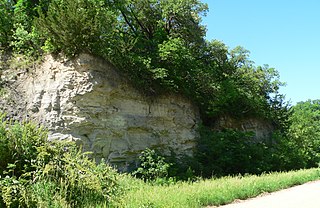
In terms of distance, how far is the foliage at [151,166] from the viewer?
15.5 meters

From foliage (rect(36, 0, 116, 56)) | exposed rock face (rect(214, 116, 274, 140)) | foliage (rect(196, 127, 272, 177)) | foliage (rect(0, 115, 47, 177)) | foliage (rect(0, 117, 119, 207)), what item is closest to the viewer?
foliage (rect(0, 117, 119, 207))

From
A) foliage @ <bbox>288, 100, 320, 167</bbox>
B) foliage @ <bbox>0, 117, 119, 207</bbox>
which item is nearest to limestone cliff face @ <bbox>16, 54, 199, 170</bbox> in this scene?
foliage @ <bbox>0, 117, 119, 207</bbox>

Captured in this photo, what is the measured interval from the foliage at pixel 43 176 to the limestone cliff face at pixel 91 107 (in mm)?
5849

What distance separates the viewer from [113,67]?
55.2 ft

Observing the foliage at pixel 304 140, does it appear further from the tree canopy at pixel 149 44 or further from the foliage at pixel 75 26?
the foliage at pixel 75 26

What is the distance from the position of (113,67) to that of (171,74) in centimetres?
399

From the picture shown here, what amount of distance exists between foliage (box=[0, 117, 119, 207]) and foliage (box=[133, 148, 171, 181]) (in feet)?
20.5

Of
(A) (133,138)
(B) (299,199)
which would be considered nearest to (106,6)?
(A) (133,138)

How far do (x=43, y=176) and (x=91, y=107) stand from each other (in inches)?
301

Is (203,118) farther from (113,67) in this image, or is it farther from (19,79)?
(19,79)

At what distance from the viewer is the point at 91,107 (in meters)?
15.5

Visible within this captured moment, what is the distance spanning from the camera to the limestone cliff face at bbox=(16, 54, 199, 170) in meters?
15.1

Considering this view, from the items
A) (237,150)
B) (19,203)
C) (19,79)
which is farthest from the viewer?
(237,150)

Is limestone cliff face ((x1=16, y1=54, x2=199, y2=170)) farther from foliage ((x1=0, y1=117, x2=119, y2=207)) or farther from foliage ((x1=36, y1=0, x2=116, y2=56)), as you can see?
foliage ((x1=0, y1=117, x2=119, y2=207))
